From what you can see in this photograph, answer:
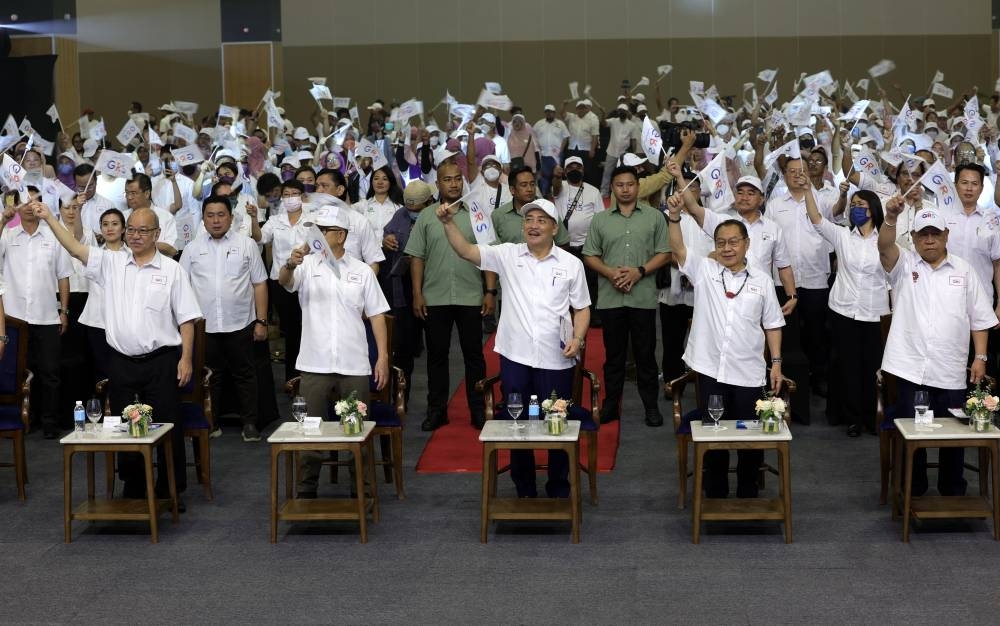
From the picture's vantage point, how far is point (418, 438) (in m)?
7.68

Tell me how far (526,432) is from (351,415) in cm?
81

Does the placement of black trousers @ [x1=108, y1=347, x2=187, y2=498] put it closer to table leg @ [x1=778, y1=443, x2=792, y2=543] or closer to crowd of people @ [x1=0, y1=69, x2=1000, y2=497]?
crowd of people @ [x1=0, y1=69, x2=1000, y2=497]

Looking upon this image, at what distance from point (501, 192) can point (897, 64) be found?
1320 cm

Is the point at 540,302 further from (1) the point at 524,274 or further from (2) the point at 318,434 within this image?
(2) the point at 318,434

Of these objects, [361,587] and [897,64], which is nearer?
[361,587]

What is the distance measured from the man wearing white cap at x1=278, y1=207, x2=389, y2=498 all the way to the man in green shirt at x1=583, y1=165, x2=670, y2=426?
193 centimetres

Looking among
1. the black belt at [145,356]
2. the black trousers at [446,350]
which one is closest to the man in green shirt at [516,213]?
the black trousers at [446,350]

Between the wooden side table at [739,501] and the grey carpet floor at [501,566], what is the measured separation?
12 cm

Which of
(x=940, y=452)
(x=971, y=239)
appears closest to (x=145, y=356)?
(x=940, y=452)

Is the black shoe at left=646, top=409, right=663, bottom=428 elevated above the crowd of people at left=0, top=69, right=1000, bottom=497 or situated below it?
below

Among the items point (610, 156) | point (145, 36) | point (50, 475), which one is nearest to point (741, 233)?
point (50, 475)

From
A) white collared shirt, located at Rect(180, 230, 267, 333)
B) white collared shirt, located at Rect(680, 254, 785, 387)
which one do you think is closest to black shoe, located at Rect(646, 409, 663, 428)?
white collared shirt, located at Rect(680, 254, 785, 387)

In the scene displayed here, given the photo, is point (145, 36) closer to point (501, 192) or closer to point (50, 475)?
point (501, 192)

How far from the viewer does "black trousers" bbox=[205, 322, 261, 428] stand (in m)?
7.57
